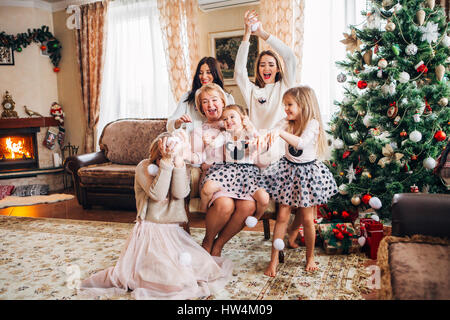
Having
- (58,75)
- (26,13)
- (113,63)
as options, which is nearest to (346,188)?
(113,63)

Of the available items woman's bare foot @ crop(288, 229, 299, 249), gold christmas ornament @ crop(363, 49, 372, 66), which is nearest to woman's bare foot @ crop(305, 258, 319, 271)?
woman's bare foot @ crop(288, 229, 299, 249)

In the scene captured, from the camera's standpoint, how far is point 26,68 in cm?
564

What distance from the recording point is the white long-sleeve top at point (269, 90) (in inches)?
110

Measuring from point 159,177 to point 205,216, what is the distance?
0.55 metres

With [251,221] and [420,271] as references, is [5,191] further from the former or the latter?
[420,271]

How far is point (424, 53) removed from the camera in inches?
111

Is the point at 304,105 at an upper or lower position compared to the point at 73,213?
upper

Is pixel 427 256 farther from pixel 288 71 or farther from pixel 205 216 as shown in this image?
pixel 288 71

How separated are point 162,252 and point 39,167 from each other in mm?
4403

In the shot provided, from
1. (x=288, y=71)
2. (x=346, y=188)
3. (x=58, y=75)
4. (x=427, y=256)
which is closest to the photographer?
(x=427, y=256)

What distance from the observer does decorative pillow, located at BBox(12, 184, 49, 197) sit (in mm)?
5180

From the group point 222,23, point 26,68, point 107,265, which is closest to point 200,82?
point 107,265

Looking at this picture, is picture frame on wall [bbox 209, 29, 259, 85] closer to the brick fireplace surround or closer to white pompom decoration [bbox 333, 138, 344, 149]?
white pompom decoration [bbox 333, 138, 344, 149]

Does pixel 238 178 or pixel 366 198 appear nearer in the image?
pixel 238 178
